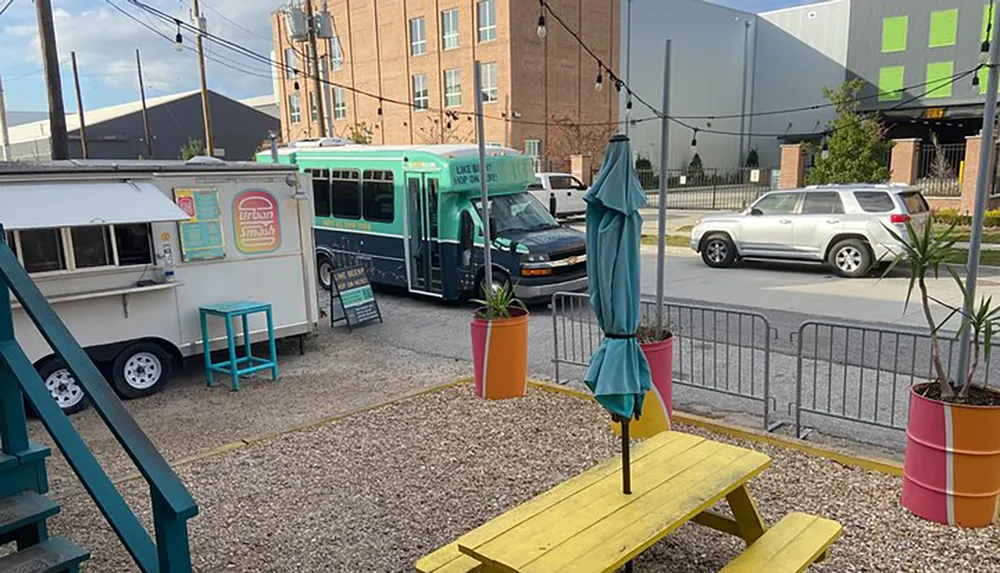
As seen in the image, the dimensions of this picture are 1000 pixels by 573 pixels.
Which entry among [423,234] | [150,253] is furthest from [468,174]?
[150,253]

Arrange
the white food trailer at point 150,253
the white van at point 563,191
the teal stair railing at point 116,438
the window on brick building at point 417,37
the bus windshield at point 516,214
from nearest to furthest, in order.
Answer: the teal stair railing at point 116,438 < the white food trailer at point 150,253 < the bus windshield at point 516,214 < the white van at point 563,191 < the window on brick building at point 417,37

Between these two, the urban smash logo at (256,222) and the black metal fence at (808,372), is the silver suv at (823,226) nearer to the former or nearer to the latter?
the black metal fence at (808,372)

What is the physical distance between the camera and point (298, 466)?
5.42 meters

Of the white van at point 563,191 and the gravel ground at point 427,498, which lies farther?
the white van at point 563,191

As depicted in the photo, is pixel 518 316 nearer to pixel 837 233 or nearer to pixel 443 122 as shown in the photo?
pixel 837 233

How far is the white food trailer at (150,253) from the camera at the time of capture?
684cm

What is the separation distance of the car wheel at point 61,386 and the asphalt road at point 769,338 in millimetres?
3798

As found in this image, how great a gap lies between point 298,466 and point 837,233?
11.7 meters

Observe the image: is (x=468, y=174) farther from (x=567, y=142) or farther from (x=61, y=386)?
(x=567, y=142)

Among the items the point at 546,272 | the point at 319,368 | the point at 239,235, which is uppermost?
the point at 239,235

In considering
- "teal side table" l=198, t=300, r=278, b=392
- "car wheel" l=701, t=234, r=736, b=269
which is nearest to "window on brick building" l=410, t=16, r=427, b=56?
"car wheel" l=701, t=234, r=736, b=269

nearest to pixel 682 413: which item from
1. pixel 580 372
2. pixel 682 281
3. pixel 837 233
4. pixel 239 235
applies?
pixel 580 372

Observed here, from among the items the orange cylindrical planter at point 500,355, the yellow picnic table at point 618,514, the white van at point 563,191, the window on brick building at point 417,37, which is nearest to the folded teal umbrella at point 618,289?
the yellow picnic table at point 618,514

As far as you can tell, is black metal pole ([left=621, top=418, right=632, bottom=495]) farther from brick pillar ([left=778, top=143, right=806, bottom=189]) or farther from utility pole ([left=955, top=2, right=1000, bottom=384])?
brick pillar ([left=778, top=143, right=806, bottom=189])
